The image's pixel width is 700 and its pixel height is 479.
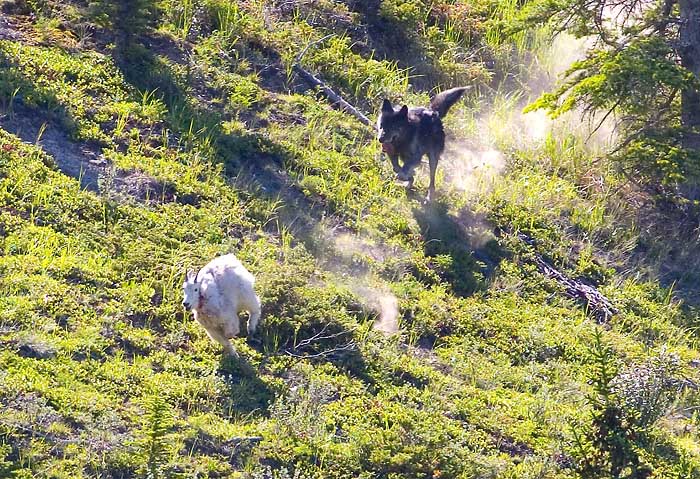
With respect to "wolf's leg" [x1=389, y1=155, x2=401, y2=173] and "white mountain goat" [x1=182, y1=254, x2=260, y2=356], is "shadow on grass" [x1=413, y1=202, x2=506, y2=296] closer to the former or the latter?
"wolf's leg" [x1=389, y1=155, x2=401, y2=173]

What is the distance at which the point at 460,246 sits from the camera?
1495 centimetres

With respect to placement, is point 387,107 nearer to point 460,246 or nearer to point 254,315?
point 460,246

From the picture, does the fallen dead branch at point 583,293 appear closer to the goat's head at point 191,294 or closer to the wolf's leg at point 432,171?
the wolf's leg at point 432,171

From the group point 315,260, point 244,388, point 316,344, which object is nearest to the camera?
point 244,388

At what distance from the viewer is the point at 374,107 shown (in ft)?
57.8

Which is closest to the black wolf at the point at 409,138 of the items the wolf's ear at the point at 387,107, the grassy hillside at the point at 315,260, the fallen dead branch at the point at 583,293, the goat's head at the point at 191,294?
the wolf's ear at the point at 387,107

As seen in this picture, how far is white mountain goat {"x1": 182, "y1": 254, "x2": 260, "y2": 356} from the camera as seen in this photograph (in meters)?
11.2

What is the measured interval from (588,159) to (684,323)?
3423 mm

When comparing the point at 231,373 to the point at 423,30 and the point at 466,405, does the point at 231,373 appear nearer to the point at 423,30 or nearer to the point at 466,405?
the point at 466,405

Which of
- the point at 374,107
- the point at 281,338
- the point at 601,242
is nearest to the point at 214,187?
the point at 281,338

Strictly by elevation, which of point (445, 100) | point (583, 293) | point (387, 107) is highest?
point (445, 100)

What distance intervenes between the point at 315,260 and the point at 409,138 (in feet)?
8.87

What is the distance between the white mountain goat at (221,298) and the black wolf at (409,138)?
14.2 ft

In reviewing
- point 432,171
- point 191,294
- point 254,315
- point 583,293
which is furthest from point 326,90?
point 191,294
